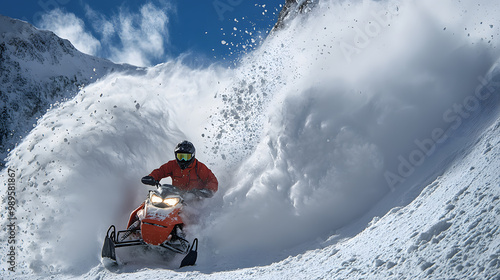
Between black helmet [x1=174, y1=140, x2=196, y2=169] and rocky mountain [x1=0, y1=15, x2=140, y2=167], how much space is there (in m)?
60.4

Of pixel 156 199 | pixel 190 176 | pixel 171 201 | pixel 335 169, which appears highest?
pixel 190 176

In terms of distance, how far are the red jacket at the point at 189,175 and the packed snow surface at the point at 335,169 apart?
0.49m

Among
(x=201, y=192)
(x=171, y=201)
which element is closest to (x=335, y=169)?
(x=201, y=192)

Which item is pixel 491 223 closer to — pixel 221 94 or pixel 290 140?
pixel 290 140

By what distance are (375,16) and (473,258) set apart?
6659 millimetres

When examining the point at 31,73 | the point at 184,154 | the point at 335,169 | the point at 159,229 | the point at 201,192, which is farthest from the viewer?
the point at 31,73

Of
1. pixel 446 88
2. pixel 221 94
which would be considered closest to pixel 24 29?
pixel 221 94

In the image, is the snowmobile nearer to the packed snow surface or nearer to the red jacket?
the packed snow surface

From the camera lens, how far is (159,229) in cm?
482

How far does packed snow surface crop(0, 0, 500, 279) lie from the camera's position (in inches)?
130

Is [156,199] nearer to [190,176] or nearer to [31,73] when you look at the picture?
[190,176]

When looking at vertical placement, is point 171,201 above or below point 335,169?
above

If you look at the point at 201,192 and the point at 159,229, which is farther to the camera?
the point at 201,192

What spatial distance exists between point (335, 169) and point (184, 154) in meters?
2.72
